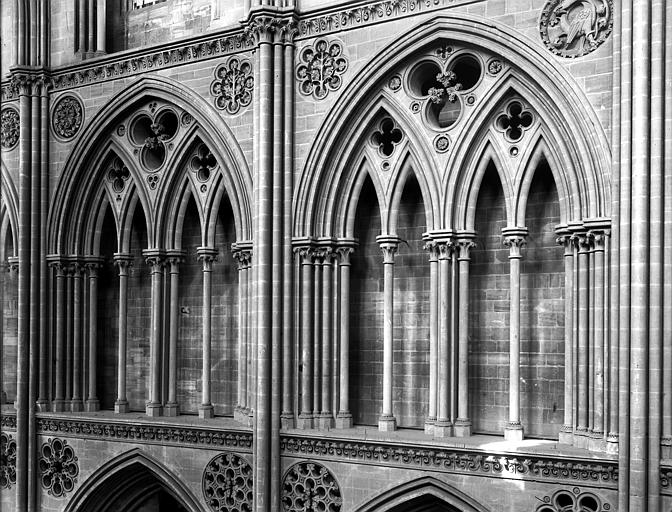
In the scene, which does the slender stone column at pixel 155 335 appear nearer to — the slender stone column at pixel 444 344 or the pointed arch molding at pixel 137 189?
the pointed arch molding at pixel 137 189

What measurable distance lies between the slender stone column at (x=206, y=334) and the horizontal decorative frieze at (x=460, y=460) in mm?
2197

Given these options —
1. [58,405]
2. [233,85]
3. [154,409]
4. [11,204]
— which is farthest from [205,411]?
[11,204]

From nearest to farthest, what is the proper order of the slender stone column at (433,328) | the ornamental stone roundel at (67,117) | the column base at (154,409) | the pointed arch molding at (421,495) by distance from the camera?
the pointed arch molding at (421,495)
the slender stone column at (433,328)
the column base at (154,409)
the ornamental stone roundel at (67,117)

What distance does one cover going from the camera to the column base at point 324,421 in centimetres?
1467

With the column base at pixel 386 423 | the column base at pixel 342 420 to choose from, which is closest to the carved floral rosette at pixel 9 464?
the column base at pixel 342 420

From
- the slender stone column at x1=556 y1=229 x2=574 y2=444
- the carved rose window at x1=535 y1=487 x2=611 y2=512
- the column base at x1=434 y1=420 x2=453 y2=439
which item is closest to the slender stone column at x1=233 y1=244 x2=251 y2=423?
the column base at x1=434 y1=420 x2=453 y2=439

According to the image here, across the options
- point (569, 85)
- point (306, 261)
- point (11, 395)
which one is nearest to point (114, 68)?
point (306, 261)

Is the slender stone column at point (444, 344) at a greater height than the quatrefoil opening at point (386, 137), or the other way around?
the quatrefoil opening at point (386, 137)

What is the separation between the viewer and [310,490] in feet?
47.2

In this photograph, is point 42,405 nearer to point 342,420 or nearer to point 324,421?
point 324,421

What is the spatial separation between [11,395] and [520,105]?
11785 millimetres

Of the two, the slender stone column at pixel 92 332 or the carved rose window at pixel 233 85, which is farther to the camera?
the slender stone column at pixel 92 332

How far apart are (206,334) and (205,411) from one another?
52.7 inches

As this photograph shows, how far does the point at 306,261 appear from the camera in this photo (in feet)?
48.4
